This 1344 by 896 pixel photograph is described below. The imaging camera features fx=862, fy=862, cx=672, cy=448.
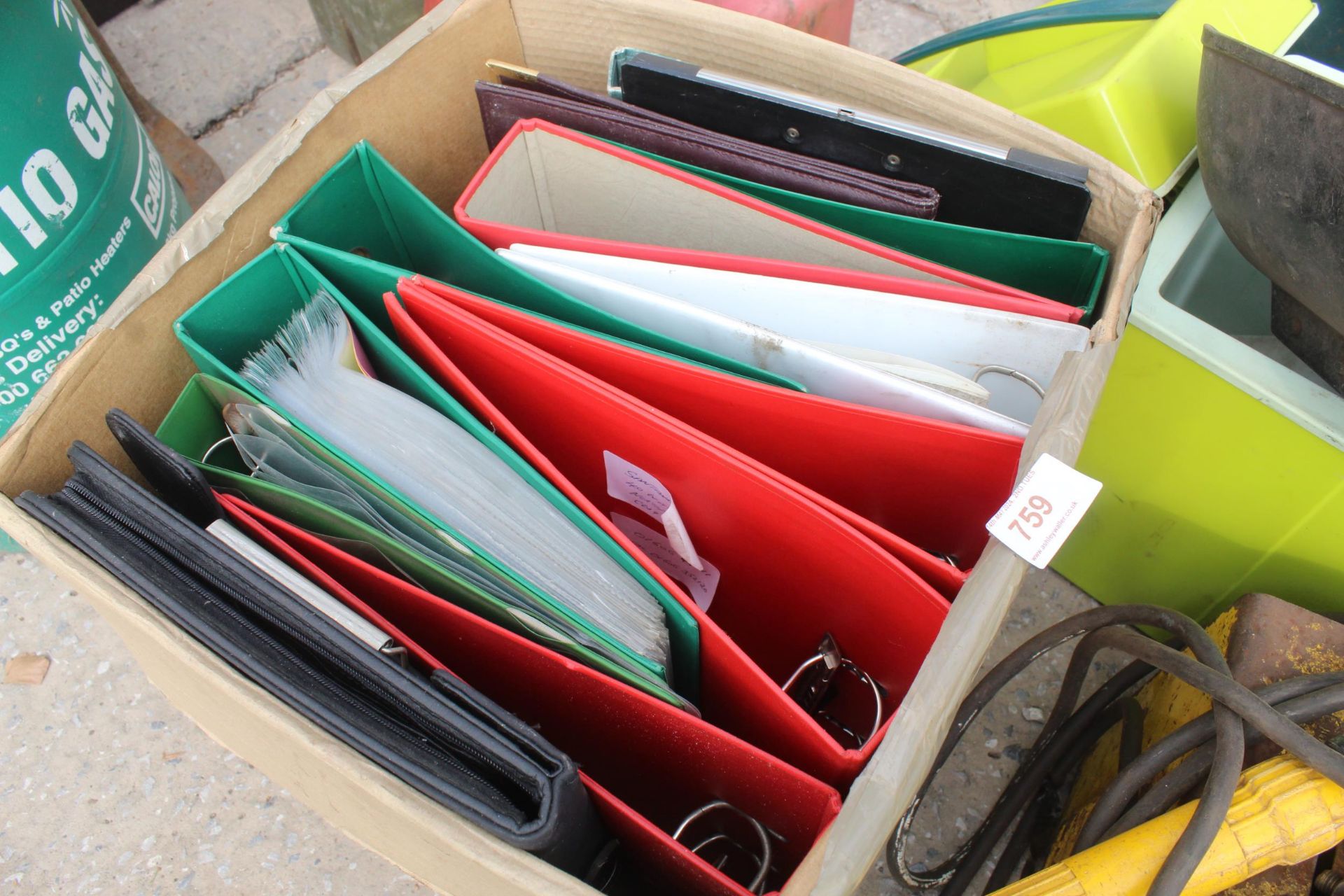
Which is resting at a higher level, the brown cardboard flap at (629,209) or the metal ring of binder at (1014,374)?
the brown cardboard flap at (629,209)

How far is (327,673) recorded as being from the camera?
611 millimetres

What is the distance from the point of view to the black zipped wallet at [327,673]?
1.77 ft

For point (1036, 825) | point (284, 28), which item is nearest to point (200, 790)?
point (1036, 825)

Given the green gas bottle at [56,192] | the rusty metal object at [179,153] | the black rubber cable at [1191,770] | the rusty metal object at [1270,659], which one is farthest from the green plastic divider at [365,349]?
the rusty metal object at [179,153]

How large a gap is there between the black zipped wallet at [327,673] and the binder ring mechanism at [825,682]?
249mm

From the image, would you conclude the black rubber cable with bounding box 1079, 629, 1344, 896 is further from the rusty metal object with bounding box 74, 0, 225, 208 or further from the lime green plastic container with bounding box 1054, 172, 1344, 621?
the rusty metal object with bounding box 74, 0, 225, 208

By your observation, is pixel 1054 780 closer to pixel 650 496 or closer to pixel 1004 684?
pixel 1004 684

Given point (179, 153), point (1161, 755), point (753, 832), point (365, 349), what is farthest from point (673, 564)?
point (179, 153)

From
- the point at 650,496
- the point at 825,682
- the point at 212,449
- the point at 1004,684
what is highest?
the point at 212,449

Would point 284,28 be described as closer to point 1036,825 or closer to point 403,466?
point 403,466

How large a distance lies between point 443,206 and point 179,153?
2.97ft

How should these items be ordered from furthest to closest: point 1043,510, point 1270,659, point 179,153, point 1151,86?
1. point 179,153
2. point 1151,86
3. point 1270,659
4. point 1043,510

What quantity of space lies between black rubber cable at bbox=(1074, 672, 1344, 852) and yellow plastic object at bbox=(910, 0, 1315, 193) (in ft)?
1.75

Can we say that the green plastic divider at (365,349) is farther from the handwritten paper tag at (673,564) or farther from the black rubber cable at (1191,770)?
the black rubber cable at (1191,770)
